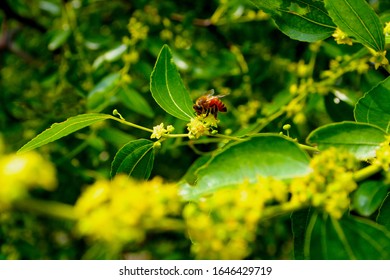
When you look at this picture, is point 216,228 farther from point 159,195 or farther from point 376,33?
point 376,33

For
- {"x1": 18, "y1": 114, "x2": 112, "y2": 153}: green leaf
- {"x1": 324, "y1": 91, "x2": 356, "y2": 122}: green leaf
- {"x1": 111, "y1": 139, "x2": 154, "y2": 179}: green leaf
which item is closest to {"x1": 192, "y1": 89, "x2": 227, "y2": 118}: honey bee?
{"x1": 111, "y1": 139, "x2": 154, "y2": 179}: green leaf

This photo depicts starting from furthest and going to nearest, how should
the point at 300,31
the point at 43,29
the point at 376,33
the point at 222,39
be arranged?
the point at 43,29
the point at 222,39
the point at 300,31
the point at 376,33

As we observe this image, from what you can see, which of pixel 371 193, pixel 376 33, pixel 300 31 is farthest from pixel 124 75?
pixel 371 193

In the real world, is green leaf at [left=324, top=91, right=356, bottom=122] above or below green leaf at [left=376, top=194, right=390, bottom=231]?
above

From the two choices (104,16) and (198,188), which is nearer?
(198,188)

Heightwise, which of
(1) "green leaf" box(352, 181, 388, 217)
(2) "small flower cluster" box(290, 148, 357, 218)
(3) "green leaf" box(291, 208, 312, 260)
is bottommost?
(3) "green leaf" box(291, 208, 312, 260)

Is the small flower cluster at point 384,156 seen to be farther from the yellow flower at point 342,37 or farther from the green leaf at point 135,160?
the green leaf at point 135,160

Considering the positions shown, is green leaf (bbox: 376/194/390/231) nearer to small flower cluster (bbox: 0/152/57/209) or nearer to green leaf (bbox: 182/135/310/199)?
green leaf (bbox: 182/135/310/199)
